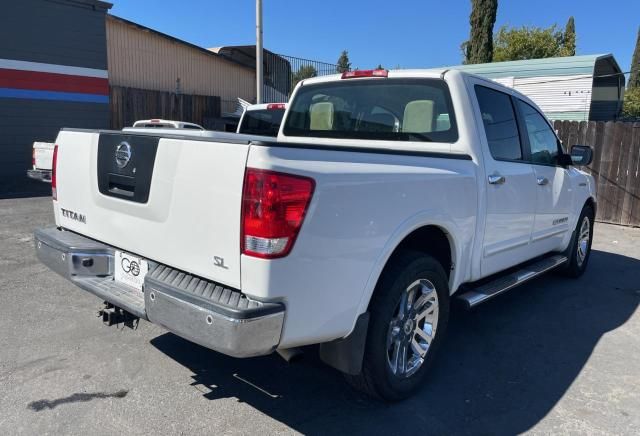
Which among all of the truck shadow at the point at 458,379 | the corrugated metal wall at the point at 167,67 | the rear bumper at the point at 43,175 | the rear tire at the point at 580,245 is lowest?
the truck shadow at the point at 458,379

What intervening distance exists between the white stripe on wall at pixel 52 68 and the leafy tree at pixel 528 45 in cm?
2859

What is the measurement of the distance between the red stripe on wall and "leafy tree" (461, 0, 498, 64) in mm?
17199

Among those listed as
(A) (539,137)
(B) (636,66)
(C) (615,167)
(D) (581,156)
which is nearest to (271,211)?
(A) (539,137)

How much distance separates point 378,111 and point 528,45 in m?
34.9

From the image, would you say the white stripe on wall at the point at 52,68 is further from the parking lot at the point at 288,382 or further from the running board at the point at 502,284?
the running board at the point at 502,284

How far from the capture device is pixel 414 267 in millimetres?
2896

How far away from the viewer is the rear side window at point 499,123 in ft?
12.5

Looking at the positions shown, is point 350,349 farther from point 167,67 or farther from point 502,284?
point 167,67

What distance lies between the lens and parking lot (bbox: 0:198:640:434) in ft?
Result: 9.25

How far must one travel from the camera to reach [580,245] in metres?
Result: 5.98

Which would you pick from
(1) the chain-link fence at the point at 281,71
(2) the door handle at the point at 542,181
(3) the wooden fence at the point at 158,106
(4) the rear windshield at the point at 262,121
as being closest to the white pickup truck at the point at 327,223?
(2) the door handle at the point at 542,181

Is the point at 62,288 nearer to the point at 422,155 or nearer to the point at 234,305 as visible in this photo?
the point at 234,305

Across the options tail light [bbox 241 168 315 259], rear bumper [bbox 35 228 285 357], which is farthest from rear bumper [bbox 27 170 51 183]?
tail light [bbox 241 168 315 259]

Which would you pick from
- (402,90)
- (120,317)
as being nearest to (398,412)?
(120,317)
